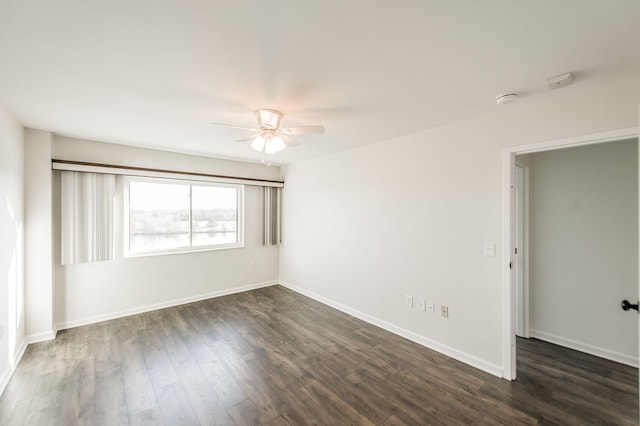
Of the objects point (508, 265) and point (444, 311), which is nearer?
point (508, 265)

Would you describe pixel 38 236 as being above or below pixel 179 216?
below

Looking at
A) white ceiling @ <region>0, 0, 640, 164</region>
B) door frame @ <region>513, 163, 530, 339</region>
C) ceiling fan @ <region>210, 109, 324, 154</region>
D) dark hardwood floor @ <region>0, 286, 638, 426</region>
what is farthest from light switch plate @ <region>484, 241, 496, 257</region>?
ceiling fan @ <region>210, 109, 324, 154</region>

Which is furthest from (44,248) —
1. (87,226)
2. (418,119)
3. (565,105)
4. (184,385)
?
(565,105)

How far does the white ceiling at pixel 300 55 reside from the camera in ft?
3.88

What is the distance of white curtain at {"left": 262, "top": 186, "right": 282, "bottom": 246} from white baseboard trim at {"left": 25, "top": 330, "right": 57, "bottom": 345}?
115 inches

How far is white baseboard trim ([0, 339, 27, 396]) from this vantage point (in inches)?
83.1

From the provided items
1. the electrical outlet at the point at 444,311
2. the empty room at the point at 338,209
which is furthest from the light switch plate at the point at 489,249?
the electrical outlet at the point at 444,311

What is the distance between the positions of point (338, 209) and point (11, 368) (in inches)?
147

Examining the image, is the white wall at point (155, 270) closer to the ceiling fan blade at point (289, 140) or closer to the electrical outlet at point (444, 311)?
the ceiling fan blade at point (289, 140)

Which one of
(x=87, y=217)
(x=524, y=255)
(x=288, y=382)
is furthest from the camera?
(x=87, y=217)

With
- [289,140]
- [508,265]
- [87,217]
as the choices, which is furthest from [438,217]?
[87,217]

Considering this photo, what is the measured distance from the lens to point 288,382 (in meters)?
2.24

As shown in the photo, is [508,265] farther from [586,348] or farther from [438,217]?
[586,348]

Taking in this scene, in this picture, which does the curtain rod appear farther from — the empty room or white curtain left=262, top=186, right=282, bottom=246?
white curtain left=262, top=186, right=282, bottom=246
